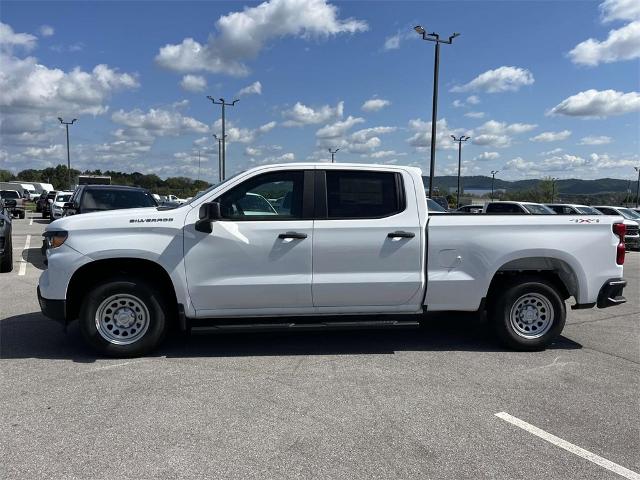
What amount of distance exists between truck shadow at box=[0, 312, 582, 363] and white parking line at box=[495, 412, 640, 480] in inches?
64.3

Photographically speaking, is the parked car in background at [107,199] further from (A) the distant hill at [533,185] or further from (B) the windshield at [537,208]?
(A) the distant hill at [533,185]

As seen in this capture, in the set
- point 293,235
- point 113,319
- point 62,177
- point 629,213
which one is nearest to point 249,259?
point 293,235

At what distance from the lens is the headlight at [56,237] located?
4.93 m

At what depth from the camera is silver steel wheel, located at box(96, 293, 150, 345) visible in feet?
16.6

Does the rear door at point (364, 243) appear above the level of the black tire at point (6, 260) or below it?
above

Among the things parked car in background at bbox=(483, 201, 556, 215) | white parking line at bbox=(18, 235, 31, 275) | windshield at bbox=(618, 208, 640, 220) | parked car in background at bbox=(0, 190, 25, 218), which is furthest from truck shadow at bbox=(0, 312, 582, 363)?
windshield at bbox=(618, 208, 640, 220)

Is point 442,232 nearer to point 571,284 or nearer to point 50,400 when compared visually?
point 571,284

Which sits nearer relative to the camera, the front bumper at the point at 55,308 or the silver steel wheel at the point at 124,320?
the front bumper at the point at 55,308

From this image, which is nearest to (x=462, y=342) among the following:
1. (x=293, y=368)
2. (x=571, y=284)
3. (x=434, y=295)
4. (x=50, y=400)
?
(x=434, y=295)

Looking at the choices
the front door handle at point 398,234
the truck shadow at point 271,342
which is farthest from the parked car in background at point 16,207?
the front door handle at point 398,234

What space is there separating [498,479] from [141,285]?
353 cm

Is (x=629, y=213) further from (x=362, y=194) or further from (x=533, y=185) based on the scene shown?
(x=533, y=185)

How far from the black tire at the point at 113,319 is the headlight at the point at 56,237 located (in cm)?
53

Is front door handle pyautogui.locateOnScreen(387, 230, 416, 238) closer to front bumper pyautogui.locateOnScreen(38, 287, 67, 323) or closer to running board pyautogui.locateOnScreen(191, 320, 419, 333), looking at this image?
running board pyautogui.locateOnScreen(191, 320, 419, 333)
